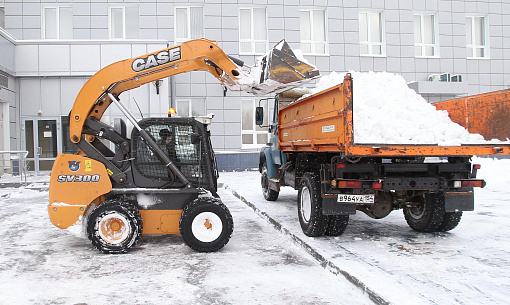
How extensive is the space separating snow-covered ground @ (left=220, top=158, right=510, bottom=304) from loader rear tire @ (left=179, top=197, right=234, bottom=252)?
1.29m

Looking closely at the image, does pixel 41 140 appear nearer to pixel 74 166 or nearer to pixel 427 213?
pixel 74 166

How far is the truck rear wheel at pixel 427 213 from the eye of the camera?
648 cm

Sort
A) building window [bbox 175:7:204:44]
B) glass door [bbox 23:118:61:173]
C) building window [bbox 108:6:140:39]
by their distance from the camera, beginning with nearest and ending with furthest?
glass door [bbox 23:118:61:173] < building window [bbox 108:6:140:39] < building window [bbox 175:7:204:44]

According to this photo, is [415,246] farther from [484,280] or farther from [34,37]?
[34,37]

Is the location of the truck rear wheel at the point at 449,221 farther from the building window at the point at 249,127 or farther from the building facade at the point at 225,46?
the building window at the point at 249,127

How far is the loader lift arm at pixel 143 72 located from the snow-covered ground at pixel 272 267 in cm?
197

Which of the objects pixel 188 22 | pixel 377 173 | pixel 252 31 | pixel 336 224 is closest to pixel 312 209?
pixel 336 224

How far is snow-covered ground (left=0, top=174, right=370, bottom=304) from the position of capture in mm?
4215

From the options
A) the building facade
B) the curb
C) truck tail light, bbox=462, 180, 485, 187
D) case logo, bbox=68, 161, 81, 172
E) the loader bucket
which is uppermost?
the building facade

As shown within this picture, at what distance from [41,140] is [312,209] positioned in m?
15.1

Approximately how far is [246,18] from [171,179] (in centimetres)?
1566

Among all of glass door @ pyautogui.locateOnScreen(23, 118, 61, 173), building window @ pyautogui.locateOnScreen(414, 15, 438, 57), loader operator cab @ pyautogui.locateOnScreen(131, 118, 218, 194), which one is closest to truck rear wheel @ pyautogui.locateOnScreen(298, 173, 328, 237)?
loader operator cab @ pyautogui.locateOnScreen(131, 118, 218, 194)

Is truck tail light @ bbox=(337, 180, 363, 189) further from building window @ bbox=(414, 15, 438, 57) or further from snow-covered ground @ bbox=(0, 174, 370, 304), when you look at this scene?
building window @ bbox=(414, 15, 438, 57)

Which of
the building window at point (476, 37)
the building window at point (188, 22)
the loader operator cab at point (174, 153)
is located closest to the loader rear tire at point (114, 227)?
the loader operator cab at point (174, 153)
